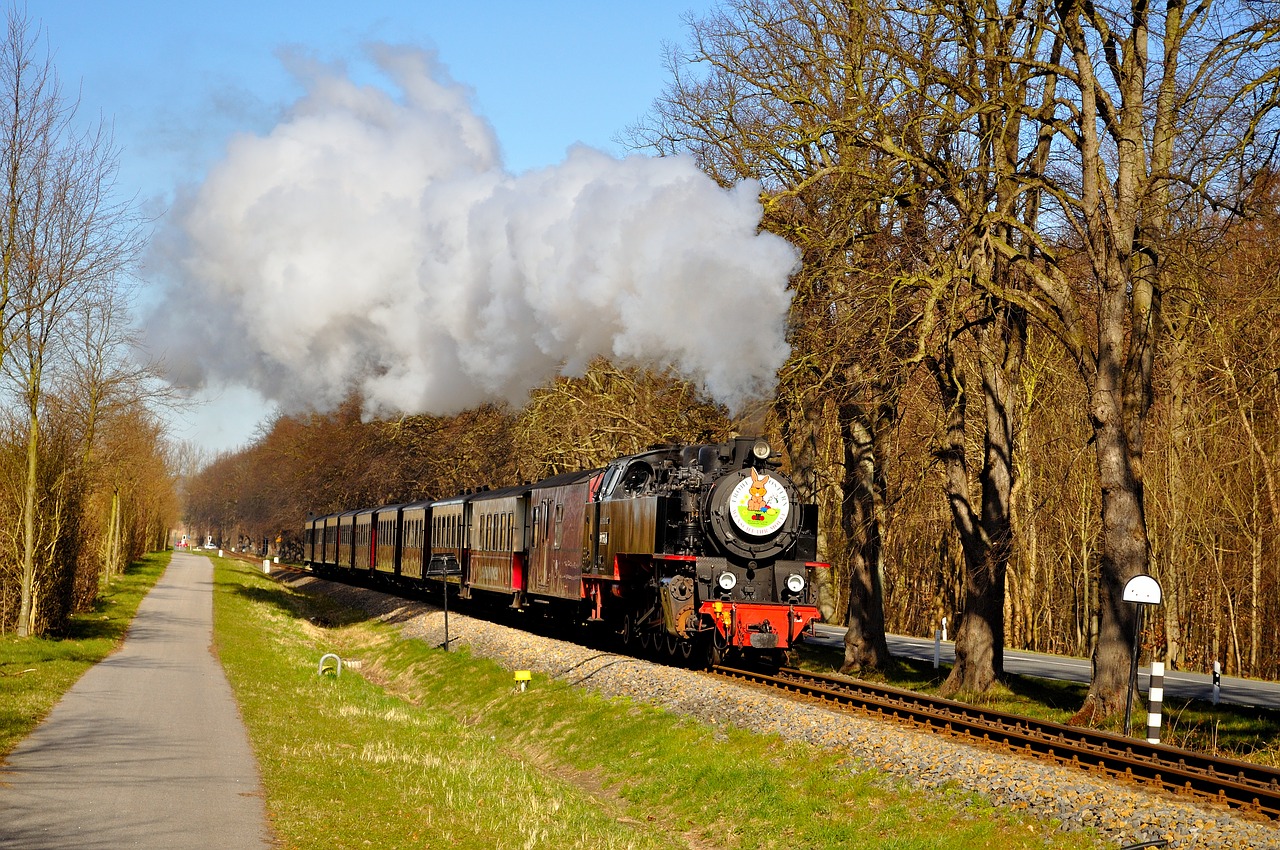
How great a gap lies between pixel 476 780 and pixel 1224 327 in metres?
19.2

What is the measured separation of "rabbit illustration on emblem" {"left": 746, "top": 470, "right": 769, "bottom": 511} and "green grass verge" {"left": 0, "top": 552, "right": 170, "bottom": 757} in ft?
31.2

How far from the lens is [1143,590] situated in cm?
1369

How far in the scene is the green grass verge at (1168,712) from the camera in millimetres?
14281

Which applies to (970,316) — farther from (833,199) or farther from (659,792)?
(659,792)

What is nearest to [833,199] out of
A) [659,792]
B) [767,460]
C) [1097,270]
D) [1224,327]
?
[767,460]

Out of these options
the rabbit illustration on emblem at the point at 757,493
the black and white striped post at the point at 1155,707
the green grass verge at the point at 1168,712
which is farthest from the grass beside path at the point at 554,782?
the green grass verge at the point at 1168,712

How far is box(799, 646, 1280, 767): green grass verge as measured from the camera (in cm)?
1428

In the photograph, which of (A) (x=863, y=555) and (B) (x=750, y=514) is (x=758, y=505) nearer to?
(B) (x=750, y=514)

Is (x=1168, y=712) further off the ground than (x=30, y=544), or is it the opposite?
(x=30, y=544)

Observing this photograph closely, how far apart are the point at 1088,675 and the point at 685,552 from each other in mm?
9100

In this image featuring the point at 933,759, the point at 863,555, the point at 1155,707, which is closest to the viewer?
the point at 933,759

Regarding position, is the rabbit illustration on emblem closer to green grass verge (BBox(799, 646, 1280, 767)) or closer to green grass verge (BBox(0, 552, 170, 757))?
green grass verge (BBox(799, 646, 1280, 767))

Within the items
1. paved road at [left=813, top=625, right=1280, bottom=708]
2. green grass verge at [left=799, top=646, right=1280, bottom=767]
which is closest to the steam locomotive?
green grass verge at [left=799, top=646, right=1280, bottom=767]

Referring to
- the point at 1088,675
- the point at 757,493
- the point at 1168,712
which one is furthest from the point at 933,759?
the point at 1088,675
